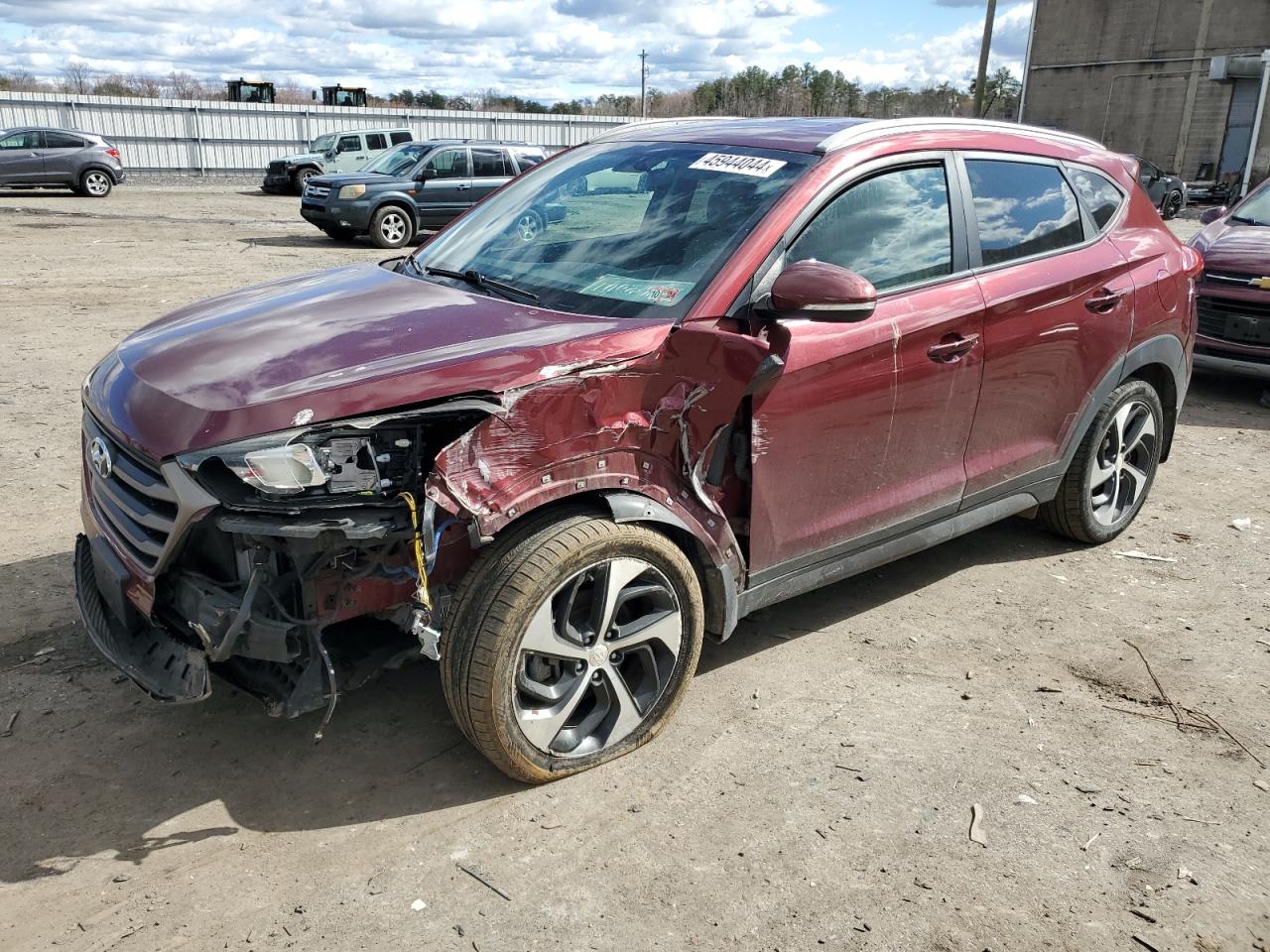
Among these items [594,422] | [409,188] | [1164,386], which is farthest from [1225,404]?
[409,188]

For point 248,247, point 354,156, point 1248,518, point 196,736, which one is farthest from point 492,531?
point 354,156

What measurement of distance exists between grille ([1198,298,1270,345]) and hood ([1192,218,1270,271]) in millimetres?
247

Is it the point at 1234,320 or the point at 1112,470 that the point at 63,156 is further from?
the point at 1112,470

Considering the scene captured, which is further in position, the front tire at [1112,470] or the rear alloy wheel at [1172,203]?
the rear alloy wheel at [1172,203]

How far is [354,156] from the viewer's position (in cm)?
2542

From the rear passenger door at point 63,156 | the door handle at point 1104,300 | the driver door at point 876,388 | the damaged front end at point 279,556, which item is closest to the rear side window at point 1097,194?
the door handle at point 1104,300

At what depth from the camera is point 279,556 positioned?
277 centimetres

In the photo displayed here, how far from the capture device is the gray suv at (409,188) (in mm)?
16250

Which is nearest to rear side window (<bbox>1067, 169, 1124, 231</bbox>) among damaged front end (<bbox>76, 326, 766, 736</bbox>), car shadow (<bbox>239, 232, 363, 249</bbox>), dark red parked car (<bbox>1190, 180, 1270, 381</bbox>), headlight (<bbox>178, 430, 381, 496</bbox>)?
damaged front end (<bbox>76, 326, 766, 736</bbox>)

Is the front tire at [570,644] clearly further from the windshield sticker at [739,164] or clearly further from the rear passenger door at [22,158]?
the rear passenger door at [22,158]

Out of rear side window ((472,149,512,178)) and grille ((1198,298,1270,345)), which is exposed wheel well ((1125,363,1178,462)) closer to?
grille ((1198,298,1270,345))

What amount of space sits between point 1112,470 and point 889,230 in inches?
80.6

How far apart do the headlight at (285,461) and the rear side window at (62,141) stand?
23.6 m

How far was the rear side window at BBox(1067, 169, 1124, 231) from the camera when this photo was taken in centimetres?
458
